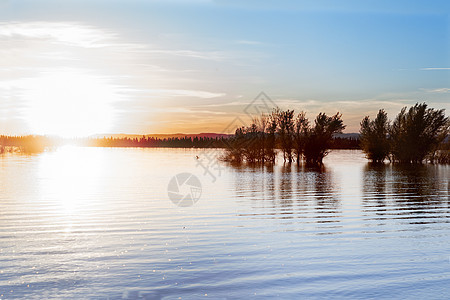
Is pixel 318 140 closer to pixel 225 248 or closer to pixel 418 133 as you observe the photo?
pixel 418 133

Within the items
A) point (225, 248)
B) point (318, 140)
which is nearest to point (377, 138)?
point (318, 140)

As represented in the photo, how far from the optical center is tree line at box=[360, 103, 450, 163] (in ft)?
195

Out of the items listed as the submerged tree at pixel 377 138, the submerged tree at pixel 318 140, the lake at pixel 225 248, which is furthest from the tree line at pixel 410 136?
the lake at pixel 225 248

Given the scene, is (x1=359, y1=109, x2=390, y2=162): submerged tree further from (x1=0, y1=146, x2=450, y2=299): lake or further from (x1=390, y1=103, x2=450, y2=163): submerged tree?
(x1=0, y1=146, x2=450, y2=299): lake

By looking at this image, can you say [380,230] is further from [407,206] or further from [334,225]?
[407,206]

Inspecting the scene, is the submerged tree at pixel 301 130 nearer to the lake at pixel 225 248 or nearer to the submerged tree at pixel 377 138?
the submerged tree at pixel 377 138

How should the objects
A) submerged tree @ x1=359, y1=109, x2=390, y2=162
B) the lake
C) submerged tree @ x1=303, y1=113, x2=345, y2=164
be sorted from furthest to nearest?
submerged tree @ x1=359, y1=109, x2=390, y2=162 → submerged tree @ x1=303, y1=113, x2=345, y2=164 → the lake

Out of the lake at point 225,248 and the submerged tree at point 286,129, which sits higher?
the submerged tree at point 286,129

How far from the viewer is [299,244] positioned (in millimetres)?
12078

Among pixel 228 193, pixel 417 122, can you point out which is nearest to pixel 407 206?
pixel 228 193

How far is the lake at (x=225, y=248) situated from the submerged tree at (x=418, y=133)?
40.4 m

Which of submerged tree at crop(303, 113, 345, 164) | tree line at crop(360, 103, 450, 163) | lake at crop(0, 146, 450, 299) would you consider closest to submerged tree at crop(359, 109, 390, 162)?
tree line at crop(360, 103, 450, 163)

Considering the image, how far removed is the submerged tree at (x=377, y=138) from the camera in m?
64.0

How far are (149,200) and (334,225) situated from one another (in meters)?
9.66
